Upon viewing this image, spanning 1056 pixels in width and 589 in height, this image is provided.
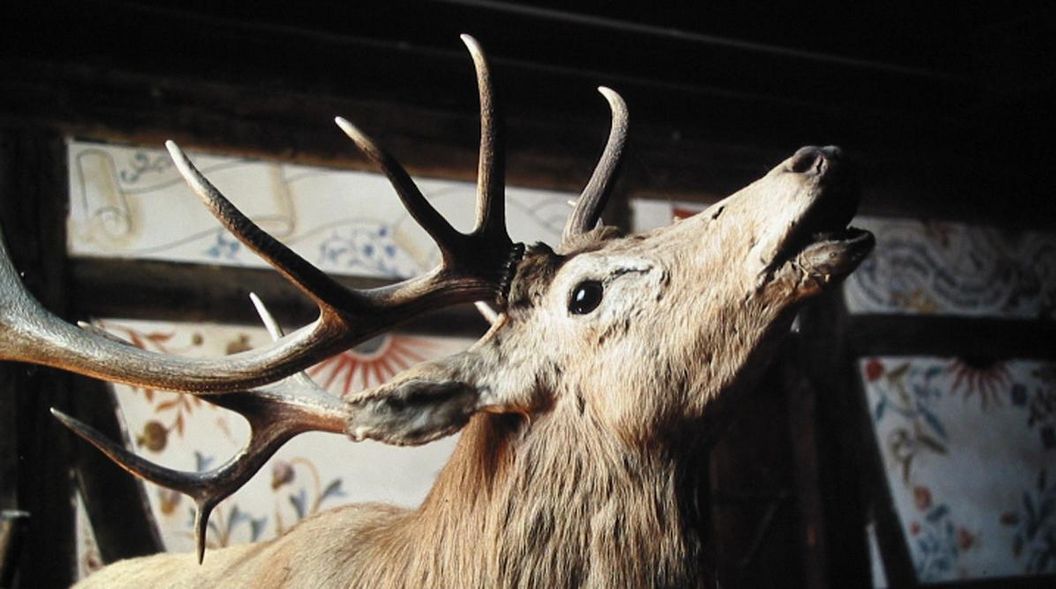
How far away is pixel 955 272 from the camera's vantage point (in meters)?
3.88

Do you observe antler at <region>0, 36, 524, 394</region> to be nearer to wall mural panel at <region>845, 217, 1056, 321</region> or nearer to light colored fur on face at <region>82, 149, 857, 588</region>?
light colored fur on face at <region>82, 149, 857, 588</region>

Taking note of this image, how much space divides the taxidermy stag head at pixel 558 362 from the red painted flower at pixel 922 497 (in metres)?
2.50

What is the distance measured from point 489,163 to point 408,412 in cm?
38

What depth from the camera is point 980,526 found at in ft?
12.3

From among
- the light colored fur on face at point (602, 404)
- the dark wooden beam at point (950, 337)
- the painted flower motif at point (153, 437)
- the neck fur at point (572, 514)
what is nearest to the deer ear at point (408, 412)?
the light colored fur on face at point (602, 404)

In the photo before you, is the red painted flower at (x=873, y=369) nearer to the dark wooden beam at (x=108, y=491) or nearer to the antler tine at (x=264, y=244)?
the dark wooden beam at (x=108, y=491)

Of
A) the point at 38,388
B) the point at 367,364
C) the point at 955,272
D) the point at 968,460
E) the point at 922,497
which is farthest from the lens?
the point at 955,272

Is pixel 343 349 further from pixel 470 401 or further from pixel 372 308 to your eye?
pixel 470 401

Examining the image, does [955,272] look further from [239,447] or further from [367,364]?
[239,447]

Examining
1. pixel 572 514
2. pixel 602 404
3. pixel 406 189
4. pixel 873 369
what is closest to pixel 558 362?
pixel 602 404

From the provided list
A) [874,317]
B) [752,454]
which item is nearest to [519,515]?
[752,454]

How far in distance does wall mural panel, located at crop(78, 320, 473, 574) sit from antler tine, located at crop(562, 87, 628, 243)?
107 cm

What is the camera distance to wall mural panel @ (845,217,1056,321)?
147 inches

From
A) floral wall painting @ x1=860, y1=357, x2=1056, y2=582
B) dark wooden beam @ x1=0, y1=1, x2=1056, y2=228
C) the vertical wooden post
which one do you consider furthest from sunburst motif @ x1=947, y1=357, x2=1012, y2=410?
the vertical wooden post
